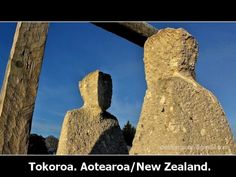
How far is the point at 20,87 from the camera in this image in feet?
11.4

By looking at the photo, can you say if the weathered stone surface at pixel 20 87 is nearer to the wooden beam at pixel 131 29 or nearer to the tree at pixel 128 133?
the wooden beam at pixel 131 29

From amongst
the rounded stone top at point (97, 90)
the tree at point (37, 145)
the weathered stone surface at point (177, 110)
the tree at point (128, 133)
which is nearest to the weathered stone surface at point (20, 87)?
the weathered stone surface at point (177, 110)

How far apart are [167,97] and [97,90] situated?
2.83 meters

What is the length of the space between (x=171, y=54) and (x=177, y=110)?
65cm

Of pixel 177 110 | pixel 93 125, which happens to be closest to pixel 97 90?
pixel 93 125


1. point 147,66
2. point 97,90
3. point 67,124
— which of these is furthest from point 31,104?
point 97,90

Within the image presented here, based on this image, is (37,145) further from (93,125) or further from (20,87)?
(20,87)

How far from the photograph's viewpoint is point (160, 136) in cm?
310

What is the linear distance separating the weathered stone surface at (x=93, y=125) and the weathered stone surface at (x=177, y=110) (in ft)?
7.13

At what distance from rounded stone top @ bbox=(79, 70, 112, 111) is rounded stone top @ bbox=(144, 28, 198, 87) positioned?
7.55 ft

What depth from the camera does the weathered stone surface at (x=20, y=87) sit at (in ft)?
11.1

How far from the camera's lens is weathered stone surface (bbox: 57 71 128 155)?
5.48 meters

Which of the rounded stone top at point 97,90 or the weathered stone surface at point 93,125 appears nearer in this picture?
the weathered stone surface at point 93,125

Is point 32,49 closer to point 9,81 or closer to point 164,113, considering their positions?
point 9,81
